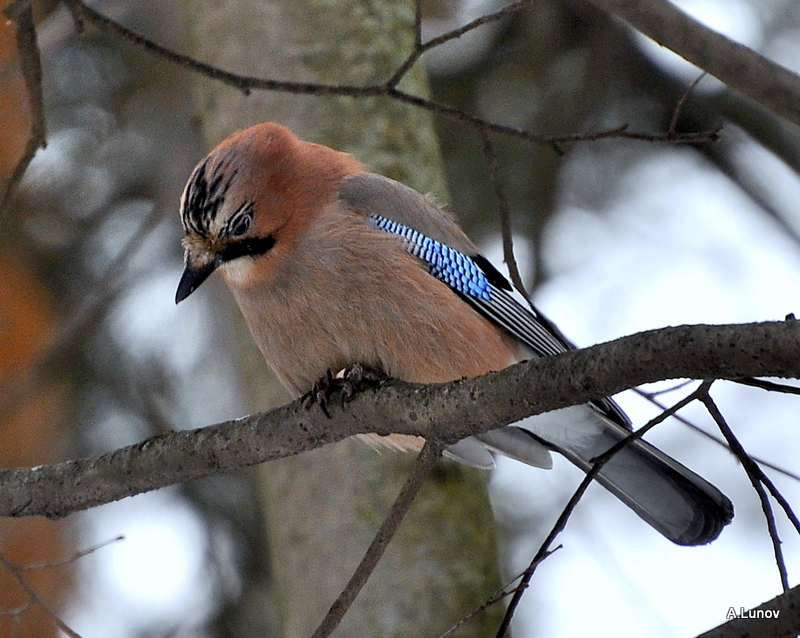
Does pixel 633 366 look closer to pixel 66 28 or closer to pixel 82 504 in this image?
pixel 82 504

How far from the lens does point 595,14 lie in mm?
5461

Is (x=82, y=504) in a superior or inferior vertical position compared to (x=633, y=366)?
superior

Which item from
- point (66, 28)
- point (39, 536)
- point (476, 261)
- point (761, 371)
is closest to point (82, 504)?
point (476, 261)

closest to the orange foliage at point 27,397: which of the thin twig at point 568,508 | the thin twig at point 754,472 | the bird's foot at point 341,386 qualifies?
the bird's foot at point 341,386

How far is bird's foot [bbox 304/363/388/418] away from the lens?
108 inches

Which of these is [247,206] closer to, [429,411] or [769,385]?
[429,411]

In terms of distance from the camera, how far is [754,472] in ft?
7.23

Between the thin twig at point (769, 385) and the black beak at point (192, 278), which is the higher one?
the black beak at point (192, 278)

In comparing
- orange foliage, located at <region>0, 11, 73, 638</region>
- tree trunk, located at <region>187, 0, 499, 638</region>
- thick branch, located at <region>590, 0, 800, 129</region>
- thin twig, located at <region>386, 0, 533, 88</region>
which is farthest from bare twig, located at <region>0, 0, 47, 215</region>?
orange foliage, located at <region>0, 11, 73, 638</region>

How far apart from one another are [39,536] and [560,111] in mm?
3439

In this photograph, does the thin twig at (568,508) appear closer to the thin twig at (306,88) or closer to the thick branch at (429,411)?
the thick branch at (429,411)

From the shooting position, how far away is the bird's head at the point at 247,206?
10.5 ft

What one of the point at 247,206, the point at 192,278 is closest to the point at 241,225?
the point at 247,206

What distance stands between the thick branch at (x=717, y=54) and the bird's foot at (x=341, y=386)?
43.8 inches
